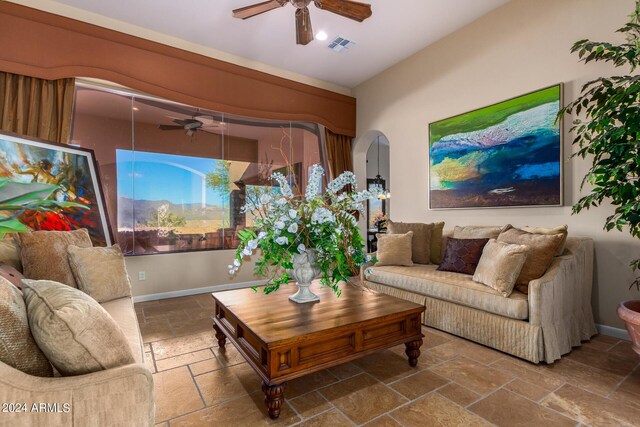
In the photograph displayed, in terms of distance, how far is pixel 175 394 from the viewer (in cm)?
187

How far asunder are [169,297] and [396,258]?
2.85 metres

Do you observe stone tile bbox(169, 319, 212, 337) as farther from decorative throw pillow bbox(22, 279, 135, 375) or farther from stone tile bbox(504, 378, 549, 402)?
stone tile bbox(504, 378, 549, 402)

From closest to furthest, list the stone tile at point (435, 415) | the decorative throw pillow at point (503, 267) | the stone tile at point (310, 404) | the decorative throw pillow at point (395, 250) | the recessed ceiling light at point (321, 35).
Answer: the stone tile at point (435, 415) → the stone tile at point (310, 404) → the decorative throw pillow at point (503, 267) → the decorative throw pillow at point (395, 250) → the recessed ceiling light at point (321, 35)

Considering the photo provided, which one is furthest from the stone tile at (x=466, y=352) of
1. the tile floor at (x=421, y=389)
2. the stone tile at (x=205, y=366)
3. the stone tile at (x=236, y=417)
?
the stone tile at (x=205, y=366)

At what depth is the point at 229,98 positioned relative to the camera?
428cm

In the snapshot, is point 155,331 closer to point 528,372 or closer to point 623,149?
point 528,372

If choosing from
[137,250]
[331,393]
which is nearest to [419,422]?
[331,393]

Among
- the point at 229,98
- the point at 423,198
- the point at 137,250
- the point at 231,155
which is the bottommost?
the point at 137,250

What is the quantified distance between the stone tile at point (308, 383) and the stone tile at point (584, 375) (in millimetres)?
1436

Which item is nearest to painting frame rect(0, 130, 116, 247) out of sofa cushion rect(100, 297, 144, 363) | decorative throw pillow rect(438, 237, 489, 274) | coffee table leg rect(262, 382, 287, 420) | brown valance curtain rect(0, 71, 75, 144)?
brown valance curtain rect(0, 71, 75, 144)

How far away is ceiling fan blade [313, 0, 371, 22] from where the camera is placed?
8.66ft

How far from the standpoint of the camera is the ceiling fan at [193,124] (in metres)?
4.34

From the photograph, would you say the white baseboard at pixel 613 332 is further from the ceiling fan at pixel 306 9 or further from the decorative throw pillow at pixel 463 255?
the ceiling fan at pixel 306 9

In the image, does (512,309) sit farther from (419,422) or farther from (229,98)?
(229,98)
